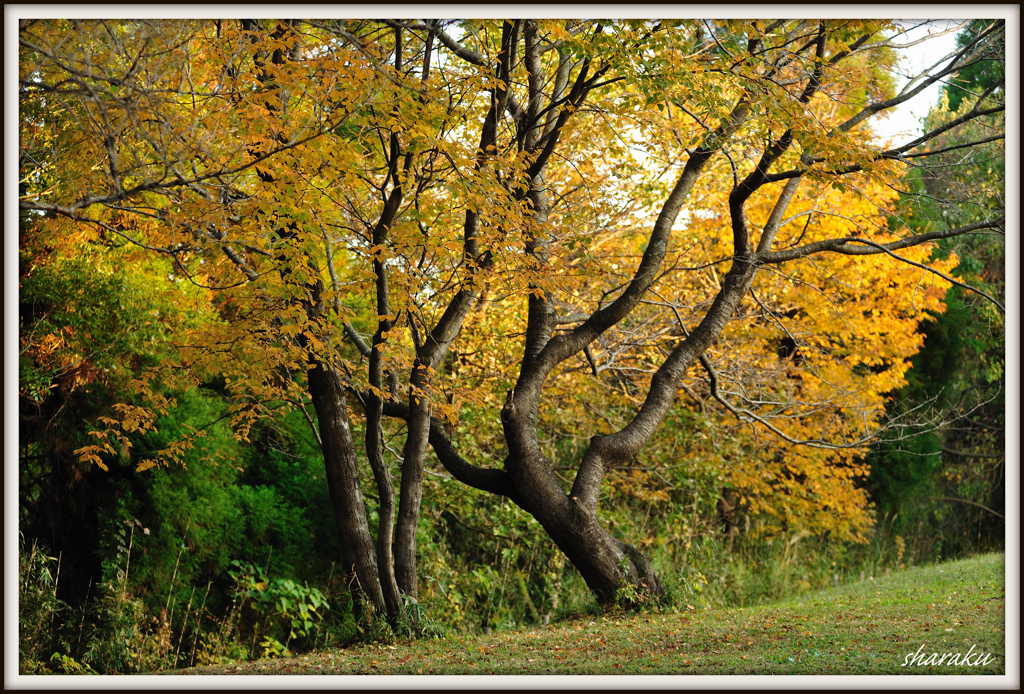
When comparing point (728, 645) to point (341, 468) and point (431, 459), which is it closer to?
point (341, 468)

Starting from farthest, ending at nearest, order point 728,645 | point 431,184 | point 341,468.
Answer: point 341,468 < point 431,184 < point 728,645

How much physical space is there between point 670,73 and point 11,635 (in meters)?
5.32

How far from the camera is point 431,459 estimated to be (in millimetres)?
10703

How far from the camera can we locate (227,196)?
5.21m

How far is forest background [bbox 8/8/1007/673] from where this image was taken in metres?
7.02

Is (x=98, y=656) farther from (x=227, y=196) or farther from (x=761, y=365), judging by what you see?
(x=761, y=365)

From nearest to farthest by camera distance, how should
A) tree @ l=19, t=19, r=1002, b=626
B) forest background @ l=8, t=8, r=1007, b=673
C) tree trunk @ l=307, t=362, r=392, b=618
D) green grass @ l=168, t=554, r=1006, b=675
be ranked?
green grass @ l=168, t=554, r=1006, b=675 → tree @ l=19, t=19, r=1002, b=626 → forest background @ l=8, t=8, r=1007, b=673 → tree trunk @ l=307, t=362, r=392, b=618

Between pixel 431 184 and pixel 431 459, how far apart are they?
5319mm

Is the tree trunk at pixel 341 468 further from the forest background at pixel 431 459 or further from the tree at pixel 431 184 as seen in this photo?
the forest background at pixel 431 459

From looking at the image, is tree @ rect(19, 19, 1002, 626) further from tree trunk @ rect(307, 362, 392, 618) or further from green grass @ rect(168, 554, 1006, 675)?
green grass @ rect(168, 554, 1006, 675)

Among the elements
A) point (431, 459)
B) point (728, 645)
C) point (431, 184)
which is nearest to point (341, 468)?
point (431, 184)

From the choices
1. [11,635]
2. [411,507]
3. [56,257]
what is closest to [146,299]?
[56,257]

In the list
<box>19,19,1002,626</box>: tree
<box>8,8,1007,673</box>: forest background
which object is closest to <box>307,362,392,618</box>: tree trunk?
<box>19,19,1002,626</box>: tree

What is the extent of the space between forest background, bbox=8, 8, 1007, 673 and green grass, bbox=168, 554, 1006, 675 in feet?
3.04
